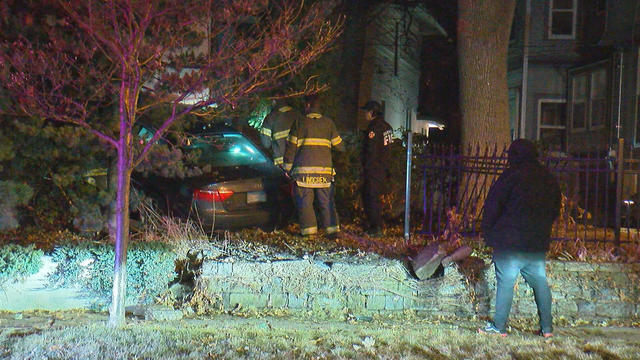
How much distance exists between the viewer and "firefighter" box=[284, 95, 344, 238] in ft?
23.5

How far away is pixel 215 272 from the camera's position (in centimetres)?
605

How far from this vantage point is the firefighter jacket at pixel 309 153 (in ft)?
23.4

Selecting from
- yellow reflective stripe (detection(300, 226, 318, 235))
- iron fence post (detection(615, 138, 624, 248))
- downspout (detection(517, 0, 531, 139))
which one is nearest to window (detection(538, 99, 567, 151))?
downspout (detection(517, 0, 531, 139))

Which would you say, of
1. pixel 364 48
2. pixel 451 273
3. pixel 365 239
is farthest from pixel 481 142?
pixel 364 48

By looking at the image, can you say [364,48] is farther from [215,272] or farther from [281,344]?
[281,344]

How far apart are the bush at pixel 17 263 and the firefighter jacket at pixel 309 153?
8.99ft

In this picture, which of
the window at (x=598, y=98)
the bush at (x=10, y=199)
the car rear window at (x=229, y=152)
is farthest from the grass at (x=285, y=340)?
the window at (x=598, y=98)

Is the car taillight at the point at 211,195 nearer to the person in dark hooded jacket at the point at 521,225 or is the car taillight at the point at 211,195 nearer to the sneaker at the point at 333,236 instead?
the sneaker at the point at 333,236

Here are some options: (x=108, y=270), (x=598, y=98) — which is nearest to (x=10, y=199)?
(x=108, y=270)

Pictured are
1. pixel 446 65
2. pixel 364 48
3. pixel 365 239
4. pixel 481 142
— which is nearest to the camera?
pixel 365 239

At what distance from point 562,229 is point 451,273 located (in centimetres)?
198

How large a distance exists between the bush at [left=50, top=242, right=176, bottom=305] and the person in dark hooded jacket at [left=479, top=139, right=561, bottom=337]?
2945mm

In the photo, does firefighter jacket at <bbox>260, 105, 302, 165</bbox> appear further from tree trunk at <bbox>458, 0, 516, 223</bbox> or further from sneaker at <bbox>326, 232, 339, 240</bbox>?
tree trunk at <bbox>458, 0, 516, 223</bbox>

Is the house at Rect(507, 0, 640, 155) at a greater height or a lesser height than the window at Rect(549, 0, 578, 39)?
lesser
